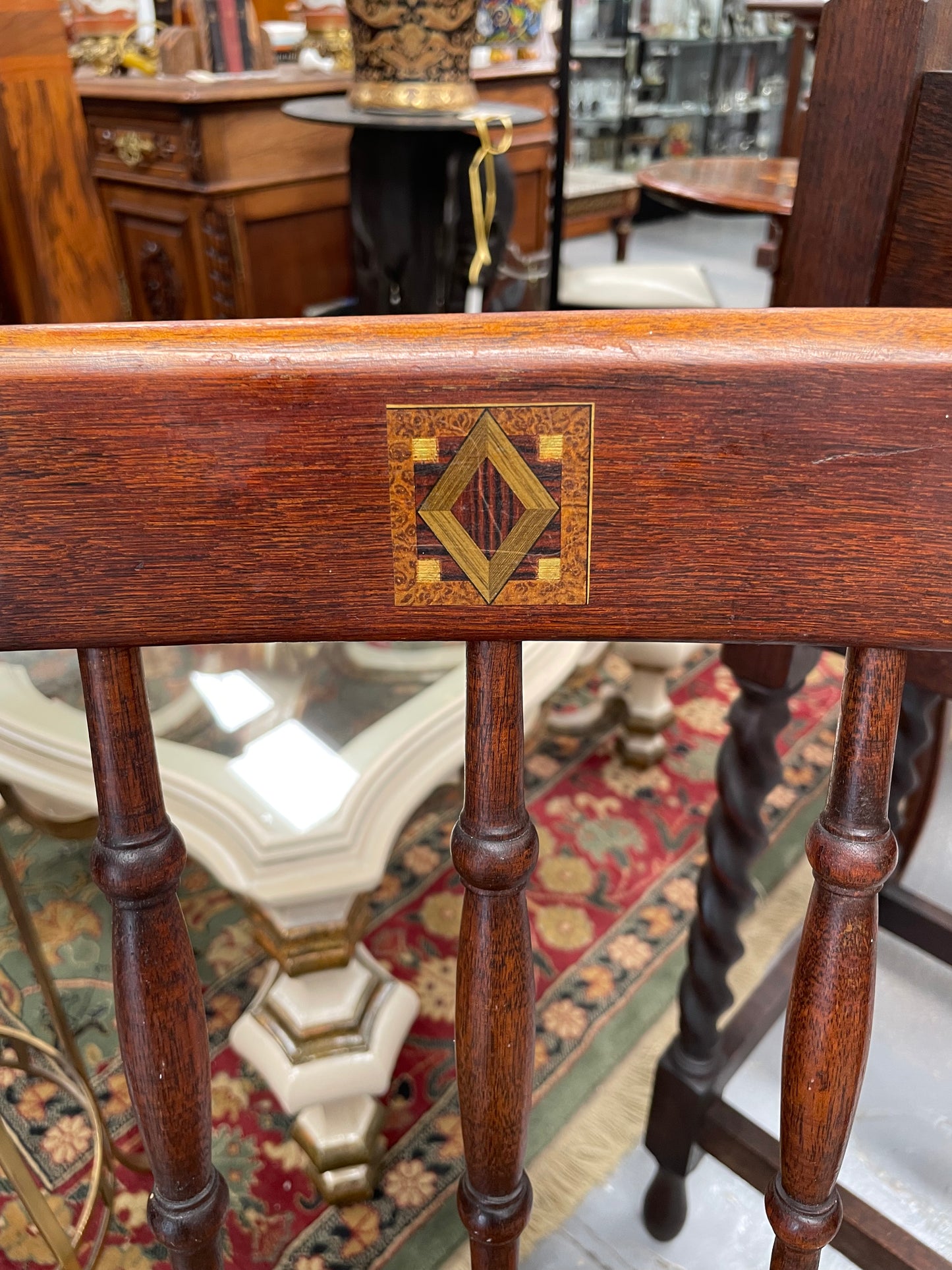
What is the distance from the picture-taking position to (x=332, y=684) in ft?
3.06

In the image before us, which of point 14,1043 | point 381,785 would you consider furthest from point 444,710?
point 14,1043

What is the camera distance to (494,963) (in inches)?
10.7

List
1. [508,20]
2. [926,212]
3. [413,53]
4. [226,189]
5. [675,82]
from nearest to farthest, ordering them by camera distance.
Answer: [926,212]
[413,53]
[226,189]
[508,20]
[675,82]

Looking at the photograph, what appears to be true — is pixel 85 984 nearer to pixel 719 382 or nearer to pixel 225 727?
pixel 225 727

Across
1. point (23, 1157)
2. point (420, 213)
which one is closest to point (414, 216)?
point (420, 213)

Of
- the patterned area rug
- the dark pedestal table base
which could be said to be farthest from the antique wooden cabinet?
the patterned area rug

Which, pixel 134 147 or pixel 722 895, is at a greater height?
pixel 134 147

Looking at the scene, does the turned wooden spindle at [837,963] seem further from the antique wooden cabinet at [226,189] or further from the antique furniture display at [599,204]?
the antique furniture display at [599,204]

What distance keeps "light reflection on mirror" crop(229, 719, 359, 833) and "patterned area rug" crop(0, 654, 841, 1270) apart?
9 centimetres

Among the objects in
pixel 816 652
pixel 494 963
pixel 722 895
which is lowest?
pixel 722 895

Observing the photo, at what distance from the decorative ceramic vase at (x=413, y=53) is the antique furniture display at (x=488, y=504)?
123cm

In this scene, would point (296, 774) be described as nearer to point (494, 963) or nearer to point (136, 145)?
point (494, 963)

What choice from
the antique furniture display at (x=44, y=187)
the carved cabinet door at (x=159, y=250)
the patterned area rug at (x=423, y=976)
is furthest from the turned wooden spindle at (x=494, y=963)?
the carved cabinet door at (x=159, y=250)

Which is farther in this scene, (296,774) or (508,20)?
(508,20)
